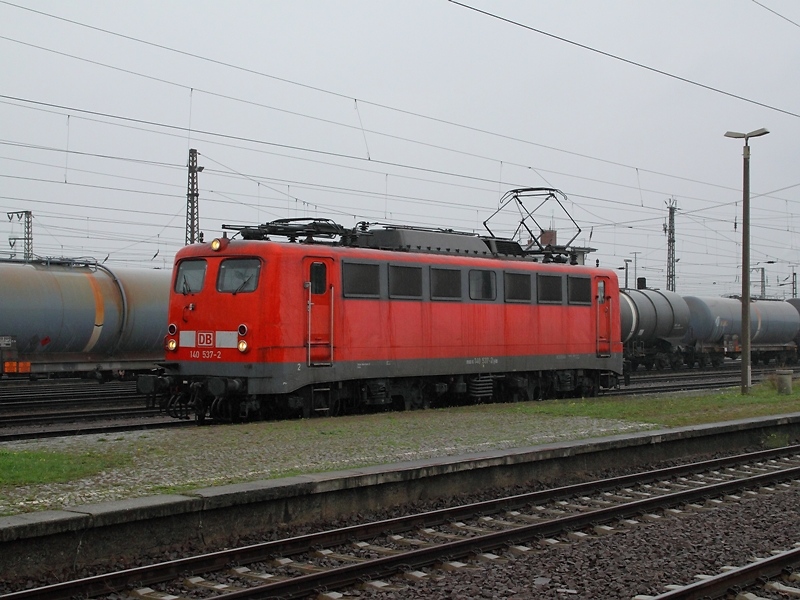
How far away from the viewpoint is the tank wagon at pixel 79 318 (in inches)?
965

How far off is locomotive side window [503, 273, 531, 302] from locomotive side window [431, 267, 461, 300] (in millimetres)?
1660

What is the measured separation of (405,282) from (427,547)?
32.8 ft

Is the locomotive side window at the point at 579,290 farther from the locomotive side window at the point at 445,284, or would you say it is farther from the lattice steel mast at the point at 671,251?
the lattice steel mast at the point at 671,251

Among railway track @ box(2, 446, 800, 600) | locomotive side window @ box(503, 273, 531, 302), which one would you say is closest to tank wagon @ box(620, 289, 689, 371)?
locomotive side window @ box(503, 273, 531, 302)

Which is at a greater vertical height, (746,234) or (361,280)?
(746,234)

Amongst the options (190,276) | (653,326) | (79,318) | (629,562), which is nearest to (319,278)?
(190,276)

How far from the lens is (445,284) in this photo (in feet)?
63.4

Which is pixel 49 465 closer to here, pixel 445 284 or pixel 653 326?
pixel 445 284

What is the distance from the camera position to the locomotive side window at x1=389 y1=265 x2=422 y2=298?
18.2 m

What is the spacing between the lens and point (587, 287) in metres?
23.2

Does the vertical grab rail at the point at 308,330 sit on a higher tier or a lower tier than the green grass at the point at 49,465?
higher

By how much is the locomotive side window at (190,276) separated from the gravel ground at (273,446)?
3.00 m

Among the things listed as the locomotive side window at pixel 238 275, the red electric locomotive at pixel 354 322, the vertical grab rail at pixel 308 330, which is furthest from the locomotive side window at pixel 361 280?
the locomotive side window at pixel 238 275

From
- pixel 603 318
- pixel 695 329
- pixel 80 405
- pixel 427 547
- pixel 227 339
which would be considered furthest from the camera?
pixel 695 329
